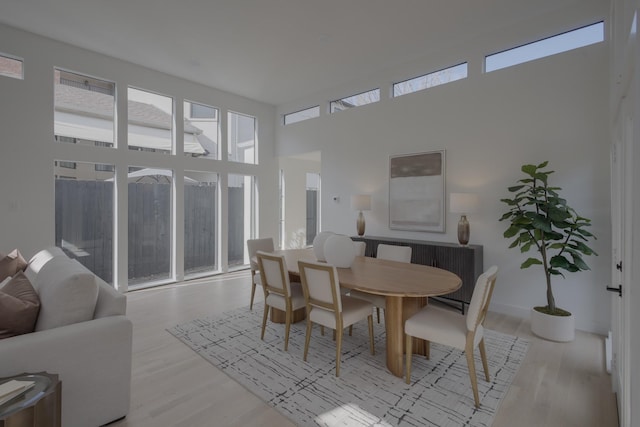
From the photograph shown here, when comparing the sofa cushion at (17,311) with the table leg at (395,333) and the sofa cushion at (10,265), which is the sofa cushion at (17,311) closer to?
the sofa cushion at (10,265)

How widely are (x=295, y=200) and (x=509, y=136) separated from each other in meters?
4.93

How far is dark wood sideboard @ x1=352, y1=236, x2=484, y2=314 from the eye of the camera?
12.8ft

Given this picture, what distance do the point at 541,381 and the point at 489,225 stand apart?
206 cm

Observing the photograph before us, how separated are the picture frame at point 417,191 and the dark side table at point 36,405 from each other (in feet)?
14.0

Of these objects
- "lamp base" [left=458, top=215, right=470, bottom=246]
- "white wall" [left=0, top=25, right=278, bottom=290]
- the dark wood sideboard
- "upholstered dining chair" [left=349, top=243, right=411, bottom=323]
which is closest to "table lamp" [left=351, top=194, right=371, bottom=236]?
the dark wood sideboard

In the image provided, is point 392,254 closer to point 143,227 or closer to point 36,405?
point 36,405

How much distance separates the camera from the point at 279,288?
3.12 metres

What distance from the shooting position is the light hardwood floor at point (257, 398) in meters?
2.07

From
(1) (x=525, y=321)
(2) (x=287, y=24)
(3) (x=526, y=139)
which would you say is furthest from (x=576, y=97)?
(2) (x=287, y=24)

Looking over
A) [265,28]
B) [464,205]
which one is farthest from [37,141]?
[464,205]

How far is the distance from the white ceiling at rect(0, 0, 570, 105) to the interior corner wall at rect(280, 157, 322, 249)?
275 cm

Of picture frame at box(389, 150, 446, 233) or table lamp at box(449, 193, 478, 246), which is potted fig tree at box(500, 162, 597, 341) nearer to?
table lamp at box(449, 193, 478, 246)

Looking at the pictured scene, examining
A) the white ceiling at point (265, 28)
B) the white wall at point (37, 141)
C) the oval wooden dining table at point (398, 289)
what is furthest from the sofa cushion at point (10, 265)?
the oval wooden dining table at point (398, 289)

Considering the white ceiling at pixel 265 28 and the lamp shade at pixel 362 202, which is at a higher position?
the white ceiling at pixel 265 28
